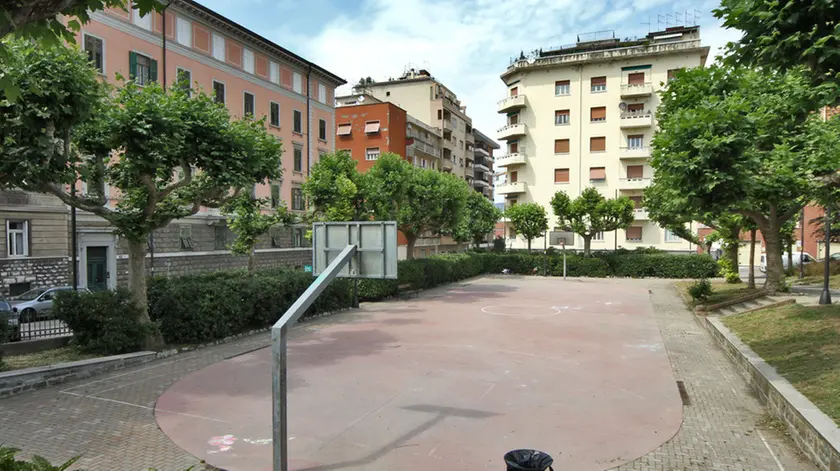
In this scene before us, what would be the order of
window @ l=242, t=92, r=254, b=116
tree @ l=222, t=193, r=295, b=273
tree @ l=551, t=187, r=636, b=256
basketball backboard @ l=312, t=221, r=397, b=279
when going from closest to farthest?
basketball backboard @ l=312, t=221, r=397, b=279
tree @ l=222, t=193, r=295, b=273
window @ l=242, t=92, r=254, b=116
tree @ l=551, t=187, r=636, b=256

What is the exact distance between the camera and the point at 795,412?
6953mm

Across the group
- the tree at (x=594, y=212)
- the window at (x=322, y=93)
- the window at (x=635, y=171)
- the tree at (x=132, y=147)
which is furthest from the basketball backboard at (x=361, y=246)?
the window at (x=635, y=171)

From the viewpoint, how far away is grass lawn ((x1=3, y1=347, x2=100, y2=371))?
10.7m

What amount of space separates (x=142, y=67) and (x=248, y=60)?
26.4ft

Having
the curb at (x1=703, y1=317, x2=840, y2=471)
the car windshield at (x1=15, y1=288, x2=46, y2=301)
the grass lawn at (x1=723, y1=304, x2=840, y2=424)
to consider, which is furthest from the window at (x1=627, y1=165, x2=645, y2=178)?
the car windshield at (x1=15, y1=288, x2=46, y2=301)

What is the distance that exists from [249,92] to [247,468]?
105 feet

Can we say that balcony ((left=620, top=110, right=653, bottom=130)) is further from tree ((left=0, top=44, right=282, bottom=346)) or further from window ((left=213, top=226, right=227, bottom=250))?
tree ((left=0, top=44, right=282, bottom=346))

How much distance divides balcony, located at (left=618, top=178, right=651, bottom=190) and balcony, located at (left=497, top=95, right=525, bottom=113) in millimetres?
11804

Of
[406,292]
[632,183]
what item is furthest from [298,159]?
[632,183]

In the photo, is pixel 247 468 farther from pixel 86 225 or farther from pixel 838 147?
pixel 86 225

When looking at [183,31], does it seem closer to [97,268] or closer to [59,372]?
[97,268]

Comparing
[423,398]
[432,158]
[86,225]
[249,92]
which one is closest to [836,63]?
[423,398]

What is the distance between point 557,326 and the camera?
656 inches

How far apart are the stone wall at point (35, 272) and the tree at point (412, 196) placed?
1452 centimetres
